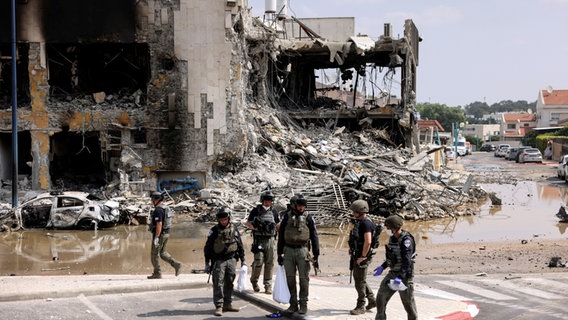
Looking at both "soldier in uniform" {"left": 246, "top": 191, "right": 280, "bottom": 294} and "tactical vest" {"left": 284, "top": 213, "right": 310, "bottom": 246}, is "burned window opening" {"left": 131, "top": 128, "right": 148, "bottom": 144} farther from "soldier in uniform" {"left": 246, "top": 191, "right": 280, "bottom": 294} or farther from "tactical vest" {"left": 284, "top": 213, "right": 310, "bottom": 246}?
"tactical vest" {"left": 284, "top": 213, "right": 310, "bottom": 246}

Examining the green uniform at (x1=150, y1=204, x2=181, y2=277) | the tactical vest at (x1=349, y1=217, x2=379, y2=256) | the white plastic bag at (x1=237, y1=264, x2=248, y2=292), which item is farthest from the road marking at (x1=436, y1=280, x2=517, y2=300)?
the green uniform at (x1=150, y1=204, x2=181, y2=277)

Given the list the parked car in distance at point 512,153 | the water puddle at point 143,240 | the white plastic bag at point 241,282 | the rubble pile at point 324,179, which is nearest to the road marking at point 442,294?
the white plastic bag at point 241,282

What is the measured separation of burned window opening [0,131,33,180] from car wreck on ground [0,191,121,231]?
547 cm

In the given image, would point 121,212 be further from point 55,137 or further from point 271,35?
point 271,35

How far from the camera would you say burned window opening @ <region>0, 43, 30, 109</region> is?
27.6 m

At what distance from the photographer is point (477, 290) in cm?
1259

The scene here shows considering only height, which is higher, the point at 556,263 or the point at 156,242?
the point at 156,242

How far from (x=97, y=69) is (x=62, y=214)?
33.9 ft

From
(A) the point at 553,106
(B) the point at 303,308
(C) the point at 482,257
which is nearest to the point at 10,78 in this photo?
(C) the point at 482,257

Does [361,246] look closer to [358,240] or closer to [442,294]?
[358,240]

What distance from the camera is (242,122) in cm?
2744

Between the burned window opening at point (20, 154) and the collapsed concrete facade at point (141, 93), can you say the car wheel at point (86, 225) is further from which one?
the burned window opening at point (20, 154)

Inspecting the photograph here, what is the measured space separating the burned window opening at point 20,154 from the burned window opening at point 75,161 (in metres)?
1.04

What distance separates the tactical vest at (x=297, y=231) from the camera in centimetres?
983
